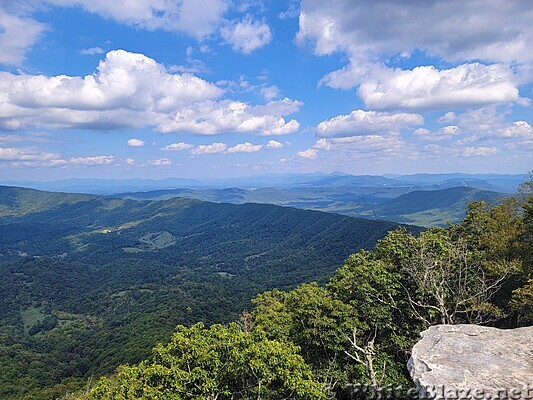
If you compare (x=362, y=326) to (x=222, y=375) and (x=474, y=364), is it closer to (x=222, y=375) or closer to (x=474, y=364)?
(x=474, y=364)

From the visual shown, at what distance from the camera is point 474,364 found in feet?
50.5

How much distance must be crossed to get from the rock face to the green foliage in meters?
5.54

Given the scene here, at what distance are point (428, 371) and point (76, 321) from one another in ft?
652

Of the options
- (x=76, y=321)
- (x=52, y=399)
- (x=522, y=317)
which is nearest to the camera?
(x=522, y=317)

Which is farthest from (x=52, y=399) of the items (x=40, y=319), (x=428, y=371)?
(x=40, y=319)

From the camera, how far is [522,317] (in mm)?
28109

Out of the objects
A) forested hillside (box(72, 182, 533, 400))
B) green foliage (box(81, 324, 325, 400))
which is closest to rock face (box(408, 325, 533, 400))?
forested hillside (box(72, 182, 533, 400))

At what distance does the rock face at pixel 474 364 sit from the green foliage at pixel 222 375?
5.54 metres

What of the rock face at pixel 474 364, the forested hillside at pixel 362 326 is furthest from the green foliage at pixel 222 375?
the rock face at pixel 474 364

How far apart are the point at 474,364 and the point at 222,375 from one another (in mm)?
12697

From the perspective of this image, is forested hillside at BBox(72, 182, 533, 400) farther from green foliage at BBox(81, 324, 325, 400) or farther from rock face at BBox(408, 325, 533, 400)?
rock face at BBox(408, 325, 533, 400)

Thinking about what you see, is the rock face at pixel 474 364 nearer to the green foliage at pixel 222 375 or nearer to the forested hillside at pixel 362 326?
the forested hillside at pixel 362 326

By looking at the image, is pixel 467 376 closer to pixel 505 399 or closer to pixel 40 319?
pixel 505 399

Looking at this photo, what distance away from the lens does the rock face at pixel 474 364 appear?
13.9 meters
